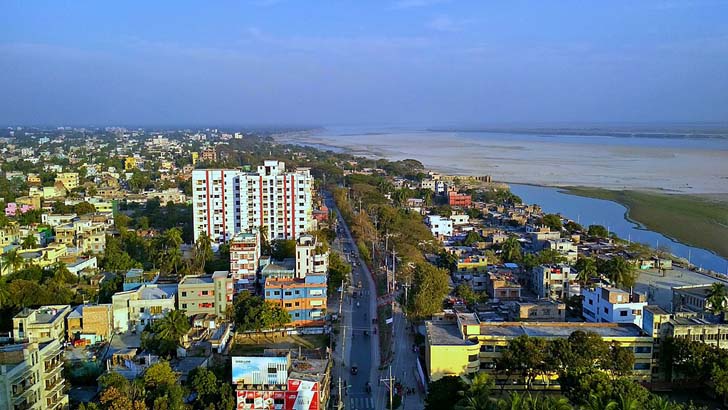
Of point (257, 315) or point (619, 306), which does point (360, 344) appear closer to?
point (257, 315)

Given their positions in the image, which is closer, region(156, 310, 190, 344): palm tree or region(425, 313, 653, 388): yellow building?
region(425, 313, 653, 388): yellow building

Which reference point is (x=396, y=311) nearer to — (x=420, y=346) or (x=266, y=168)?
(x=420, y=346)

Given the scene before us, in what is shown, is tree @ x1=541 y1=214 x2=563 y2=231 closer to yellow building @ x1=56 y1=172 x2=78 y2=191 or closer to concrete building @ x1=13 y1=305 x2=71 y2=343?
concrete building @ x1=13 y1=305 x2=71 y2=343

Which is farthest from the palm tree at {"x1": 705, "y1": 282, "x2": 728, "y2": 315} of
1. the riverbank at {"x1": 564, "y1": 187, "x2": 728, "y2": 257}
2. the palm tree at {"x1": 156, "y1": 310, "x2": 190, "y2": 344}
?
the palm tree at {"x1": 156, "y1": 310, "x2": 190, "y2": 344}

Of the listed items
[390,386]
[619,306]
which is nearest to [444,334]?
[390,386]

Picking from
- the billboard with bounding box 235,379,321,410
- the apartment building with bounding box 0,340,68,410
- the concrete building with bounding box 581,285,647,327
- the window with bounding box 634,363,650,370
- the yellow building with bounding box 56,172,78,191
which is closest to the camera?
the apartment building with bounding box 0,340,68,410

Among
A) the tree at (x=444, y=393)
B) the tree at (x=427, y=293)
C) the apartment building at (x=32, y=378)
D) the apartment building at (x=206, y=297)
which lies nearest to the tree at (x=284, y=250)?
the apartment building at (x=206, y=297)

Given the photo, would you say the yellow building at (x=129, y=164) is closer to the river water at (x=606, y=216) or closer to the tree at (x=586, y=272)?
the river water at (x=606, y=216)
